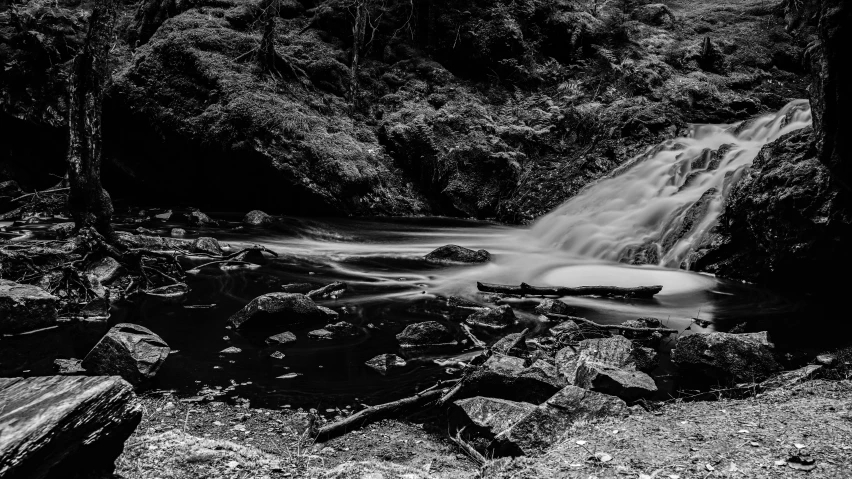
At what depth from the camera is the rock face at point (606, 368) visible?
4.31m

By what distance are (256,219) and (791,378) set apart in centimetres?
1201

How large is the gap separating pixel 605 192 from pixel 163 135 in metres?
12.1

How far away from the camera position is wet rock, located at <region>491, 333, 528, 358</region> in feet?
18.1

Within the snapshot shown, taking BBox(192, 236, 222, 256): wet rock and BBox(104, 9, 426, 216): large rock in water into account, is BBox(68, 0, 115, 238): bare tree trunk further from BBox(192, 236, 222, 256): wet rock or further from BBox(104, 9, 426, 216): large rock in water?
BBox(104, 9, 426, 216): large rock in water

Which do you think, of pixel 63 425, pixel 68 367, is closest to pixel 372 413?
pixel 63 425

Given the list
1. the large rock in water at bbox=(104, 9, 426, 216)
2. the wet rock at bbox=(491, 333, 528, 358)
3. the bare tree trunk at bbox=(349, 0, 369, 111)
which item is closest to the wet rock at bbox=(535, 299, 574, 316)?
the wet rock at bbox=(491, 333, 528, 358)

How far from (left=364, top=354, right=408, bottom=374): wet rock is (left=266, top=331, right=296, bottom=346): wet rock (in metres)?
0.99

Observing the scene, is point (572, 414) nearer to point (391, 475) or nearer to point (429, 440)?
point (429, 440)

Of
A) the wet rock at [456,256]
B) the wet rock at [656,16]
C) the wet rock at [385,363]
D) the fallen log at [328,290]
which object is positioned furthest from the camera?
the wet rock at [656,16]

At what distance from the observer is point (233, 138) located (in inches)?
573

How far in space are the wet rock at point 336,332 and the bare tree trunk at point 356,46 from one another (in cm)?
1236

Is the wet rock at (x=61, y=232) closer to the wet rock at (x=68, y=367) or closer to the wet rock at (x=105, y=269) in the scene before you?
the wet rock at (x=105, y=269)

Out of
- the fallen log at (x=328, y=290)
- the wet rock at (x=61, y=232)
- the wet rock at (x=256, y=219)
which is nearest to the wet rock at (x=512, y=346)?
the fallen log at (x=328, y=290)

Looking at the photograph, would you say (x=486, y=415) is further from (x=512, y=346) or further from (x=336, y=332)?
(x=336, y=332)
